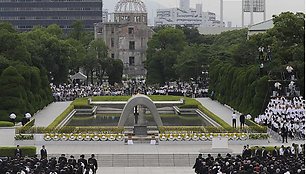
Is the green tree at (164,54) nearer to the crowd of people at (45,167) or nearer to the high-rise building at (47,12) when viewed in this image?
the crowd of people at (45,167)

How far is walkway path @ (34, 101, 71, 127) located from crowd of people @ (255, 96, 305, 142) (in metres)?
12.9

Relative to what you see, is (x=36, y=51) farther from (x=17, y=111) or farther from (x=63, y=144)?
(x=63, y=144)

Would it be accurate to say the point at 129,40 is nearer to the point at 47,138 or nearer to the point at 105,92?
the point at 105,92

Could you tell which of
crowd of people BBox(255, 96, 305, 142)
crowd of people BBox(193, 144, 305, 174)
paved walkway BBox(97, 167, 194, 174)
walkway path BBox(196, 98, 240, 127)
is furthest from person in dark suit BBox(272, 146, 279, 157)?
walkway path BBox(196, 98, 240, 127)

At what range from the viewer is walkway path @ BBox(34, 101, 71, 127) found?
147 ft

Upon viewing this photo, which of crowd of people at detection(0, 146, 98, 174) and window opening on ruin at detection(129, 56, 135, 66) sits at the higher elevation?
window opening on ruin at detection(129, 56, 135, 66)

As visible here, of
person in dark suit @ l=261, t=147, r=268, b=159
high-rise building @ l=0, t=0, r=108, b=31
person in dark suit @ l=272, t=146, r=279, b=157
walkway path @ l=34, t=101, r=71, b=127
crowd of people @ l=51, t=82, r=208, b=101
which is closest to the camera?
person in dark suit @ l=261, t=147, r=268, b=159

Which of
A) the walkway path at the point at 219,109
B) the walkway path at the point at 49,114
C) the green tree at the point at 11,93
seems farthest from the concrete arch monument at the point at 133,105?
the green tree at the point at 11,93

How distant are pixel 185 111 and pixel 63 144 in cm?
1999

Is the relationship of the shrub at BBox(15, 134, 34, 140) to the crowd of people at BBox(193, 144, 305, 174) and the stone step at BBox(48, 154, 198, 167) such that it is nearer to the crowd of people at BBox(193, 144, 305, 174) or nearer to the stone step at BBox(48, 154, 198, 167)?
the stone step at BBox(48, 154, 198, 167)

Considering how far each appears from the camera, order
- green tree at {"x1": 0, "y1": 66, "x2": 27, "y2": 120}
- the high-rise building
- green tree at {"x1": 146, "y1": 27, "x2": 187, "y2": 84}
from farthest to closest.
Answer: the high-rise building → green tree at {"x1": 146, "y1": 27, "x2": 187, "y2": 84} → green tree at {"x1": 0, "y1": 66, "x2": 27, "y2": 120}

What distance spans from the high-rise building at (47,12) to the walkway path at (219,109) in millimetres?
75681

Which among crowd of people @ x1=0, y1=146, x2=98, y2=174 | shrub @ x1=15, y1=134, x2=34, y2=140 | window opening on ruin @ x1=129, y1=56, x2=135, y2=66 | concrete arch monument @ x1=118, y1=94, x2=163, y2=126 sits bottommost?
shrub @ x1=15, y1=134, x2=34, y2=140

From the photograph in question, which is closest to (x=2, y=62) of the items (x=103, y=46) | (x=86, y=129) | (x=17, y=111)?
(x=17, y=111)
